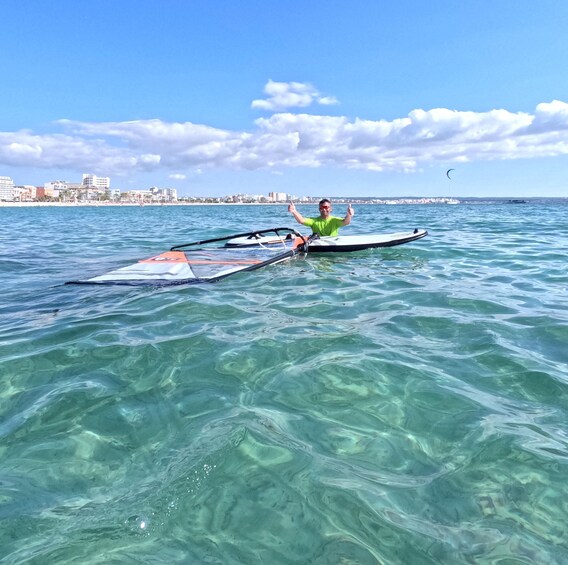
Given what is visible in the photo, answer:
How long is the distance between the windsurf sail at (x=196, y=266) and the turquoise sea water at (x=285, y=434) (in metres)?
1.72

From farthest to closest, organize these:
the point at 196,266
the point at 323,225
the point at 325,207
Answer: the point at 323,225 → the point at 325,207 → the point at 196,266

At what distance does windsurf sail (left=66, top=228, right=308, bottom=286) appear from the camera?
7.63 meters

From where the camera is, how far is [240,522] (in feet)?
6.97

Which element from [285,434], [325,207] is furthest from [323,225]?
[285,434]

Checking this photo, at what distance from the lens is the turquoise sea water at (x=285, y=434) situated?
2.03 meters

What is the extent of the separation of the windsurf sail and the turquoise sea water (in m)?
1.72

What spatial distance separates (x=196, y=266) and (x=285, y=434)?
6462 mm

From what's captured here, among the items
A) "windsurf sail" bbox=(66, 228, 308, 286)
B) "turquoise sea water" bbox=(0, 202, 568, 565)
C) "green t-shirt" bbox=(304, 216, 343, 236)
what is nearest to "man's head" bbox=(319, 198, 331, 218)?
"green t-shirt" bbox=(304, 216, 343, 236)

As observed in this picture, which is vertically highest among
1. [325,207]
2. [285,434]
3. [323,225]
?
[325,207]

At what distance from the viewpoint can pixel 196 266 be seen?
8891 mm

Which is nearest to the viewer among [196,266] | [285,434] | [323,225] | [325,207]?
[285,434]

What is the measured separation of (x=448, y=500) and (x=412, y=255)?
9359 millimetres

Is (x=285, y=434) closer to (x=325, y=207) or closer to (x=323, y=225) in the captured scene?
(x=325, y=207)

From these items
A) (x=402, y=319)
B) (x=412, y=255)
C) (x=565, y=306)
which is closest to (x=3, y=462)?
(x=402, y=319)
